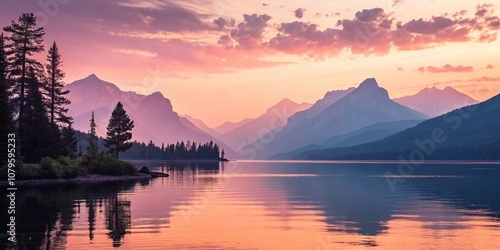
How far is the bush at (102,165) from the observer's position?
113 meters

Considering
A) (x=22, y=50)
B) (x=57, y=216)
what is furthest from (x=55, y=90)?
(x=57, y=216)

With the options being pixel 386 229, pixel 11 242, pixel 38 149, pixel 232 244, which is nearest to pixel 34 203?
pixel 11 242

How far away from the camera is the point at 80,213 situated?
161ft

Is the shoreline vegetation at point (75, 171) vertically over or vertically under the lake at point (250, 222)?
over

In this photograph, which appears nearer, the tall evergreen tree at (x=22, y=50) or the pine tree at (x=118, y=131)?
the tall evergreen tree at (x=22, y=50)

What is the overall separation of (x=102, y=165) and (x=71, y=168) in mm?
15822

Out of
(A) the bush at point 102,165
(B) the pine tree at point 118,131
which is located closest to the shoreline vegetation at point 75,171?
(A) the bush at point 102,165

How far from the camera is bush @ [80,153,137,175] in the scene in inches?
4454

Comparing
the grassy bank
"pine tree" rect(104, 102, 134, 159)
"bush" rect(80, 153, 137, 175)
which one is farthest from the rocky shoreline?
"pine tree" rect(104, 102, 134, 159)

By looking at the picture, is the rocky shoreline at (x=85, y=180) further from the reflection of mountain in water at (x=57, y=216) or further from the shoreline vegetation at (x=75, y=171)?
the reflection of mountain in water at (x=57, y=216)

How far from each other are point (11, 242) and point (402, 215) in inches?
1364

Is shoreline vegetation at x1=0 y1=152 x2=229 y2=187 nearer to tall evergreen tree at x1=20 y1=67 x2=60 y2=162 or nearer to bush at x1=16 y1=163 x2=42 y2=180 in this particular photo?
bush at x1=16 y1=163 x2=42 y2=180

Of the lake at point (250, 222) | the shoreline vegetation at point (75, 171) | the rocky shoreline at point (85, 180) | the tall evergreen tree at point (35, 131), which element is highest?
the tall evergreen tree at point (35, 131)

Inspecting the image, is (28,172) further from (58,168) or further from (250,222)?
(250,222)
